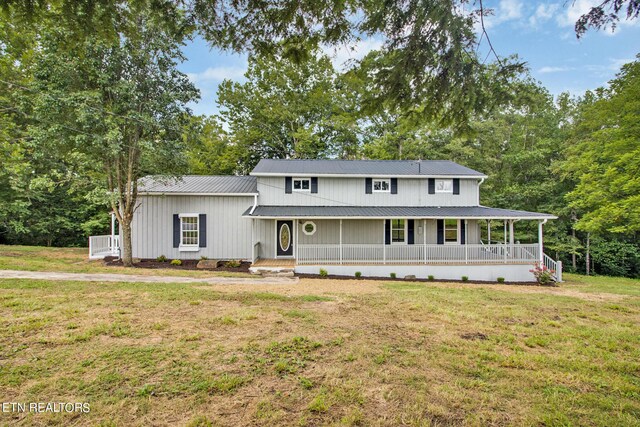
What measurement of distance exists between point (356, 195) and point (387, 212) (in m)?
2.14

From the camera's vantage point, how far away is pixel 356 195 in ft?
50.2

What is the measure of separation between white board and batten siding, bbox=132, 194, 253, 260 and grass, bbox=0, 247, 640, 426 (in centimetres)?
768

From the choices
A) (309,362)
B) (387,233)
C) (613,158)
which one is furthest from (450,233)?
(309,362)

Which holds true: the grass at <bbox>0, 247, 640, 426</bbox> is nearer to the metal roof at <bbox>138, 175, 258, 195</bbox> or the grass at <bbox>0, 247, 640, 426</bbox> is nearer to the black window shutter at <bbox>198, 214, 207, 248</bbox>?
the black window shutter at <bbox>198, 214, 207, 248</bbox>

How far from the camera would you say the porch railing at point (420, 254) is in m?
13.0

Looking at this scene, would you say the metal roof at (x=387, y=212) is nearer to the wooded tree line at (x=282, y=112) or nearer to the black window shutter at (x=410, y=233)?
the black window shutter at (x=410, y=233)

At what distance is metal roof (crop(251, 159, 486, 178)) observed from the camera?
15.0 m

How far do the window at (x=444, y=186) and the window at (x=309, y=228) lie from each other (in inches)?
269

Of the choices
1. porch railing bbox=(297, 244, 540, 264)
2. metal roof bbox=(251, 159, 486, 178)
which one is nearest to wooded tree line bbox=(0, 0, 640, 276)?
metal roof bbox=(251, 159, 486, 178)

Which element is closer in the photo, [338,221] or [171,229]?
[171,229]

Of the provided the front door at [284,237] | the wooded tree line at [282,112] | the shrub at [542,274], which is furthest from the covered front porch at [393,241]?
the wooded tree line at [282,112]

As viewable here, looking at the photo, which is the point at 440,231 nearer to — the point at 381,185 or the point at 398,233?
the point at 398,233

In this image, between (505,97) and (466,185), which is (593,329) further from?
(466,185)

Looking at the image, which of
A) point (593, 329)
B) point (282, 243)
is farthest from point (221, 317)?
point (282, 243)
